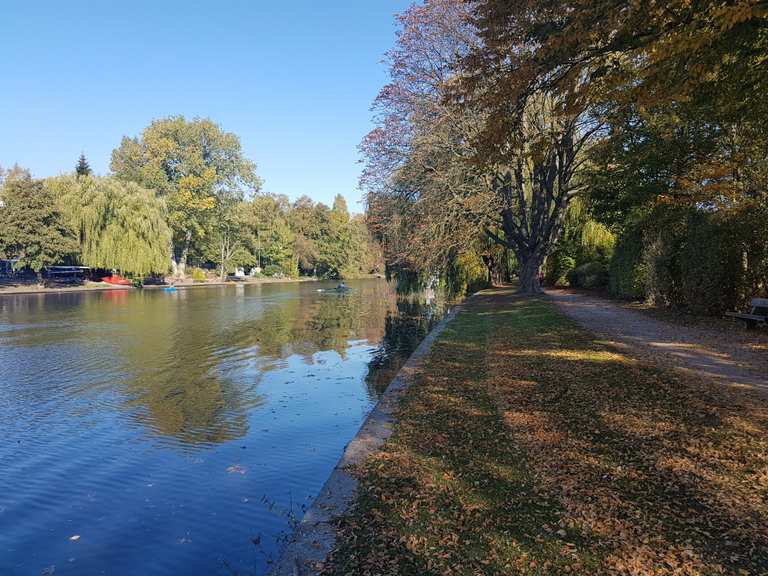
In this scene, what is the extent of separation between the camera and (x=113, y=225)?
46.6m

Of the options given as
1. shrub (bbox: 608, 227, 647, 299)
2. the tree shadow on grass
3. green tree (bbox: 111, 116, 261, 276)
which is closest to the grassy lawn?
the tree shadow on grass

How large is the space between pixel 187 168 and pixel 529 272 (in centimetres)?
4951

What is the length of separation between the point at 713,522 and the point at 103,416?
8921mm

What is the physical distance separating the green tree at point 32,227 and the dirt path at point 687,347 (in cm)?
4488

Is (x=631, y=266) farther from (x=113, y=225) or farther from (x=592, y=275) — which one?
(x=113, y=225)

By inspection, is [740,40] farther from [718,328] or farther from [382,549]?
[382,549]

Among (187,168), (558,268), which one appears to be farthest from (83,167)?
(558,268)

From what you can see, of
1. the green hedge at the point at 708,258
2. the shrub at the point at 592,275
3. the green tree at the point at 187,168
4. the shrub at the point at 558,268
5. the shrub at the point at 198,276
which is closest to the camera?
the green hedge at the point at 708,258

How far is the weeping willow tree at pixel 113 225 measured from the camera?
1816 inches

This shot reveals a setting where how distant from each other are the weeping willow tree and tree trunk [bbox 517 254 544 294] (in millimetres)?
38164

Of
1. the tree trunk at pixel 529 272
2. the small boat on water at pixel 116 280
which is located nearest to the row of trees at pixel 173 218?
the small boat on water at pixel 116 280

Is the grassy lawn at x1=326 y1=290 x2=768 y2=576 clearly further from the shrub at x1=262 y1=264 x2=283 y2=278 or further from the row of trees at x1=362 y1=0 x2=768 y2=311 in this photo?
the shrub at x1=262 y1=264 x2=283 y2=278

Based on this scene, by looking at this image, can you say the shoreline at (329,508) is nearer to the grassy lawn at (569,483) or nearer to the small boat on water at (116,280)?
the grassy lawn at (569,483)

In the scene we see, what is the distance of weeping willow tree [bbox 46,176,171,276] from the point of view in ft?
151
